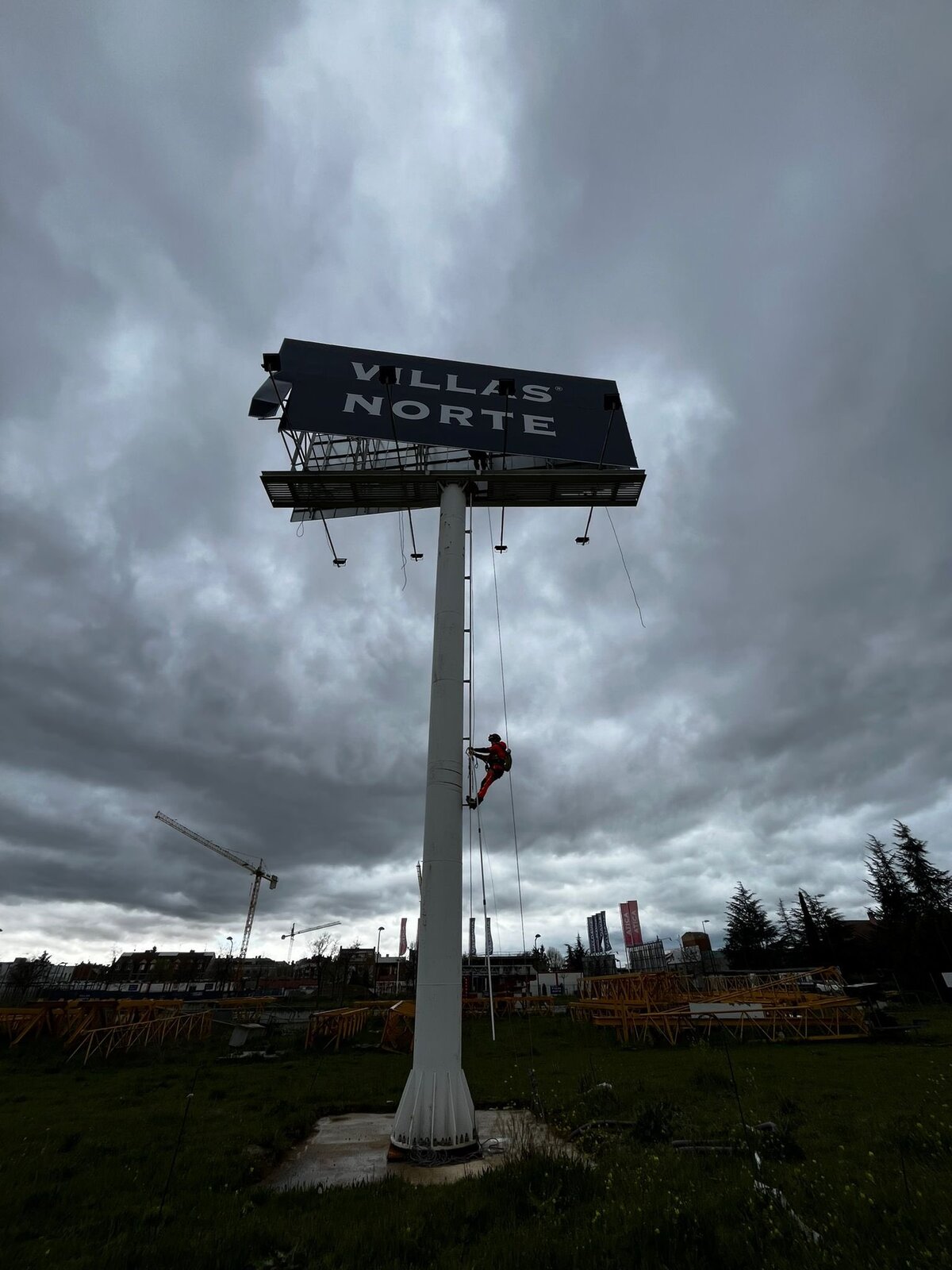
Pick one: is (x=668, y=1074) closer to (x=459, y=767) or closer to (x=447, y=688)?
(x=459, y=767)

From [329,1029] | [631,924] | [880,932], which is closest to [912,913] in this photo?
[880,932]

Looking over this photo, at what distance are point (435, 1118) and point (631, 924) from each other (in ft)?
257

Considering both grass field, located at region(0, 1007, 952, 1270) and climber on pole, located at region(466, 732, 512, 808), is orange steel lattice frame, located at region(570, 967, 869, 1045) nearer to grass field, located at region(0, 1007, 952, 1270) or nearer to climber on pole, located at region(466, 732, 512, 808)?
grass field, located at region(0, 1007, 952, 1270)

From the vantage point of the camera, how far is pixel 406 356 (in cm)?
1667

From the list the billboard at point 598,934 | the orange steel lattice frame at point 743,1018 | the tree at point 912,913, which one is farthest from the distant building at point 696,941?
the orange steel lattice frame at point 743,1018

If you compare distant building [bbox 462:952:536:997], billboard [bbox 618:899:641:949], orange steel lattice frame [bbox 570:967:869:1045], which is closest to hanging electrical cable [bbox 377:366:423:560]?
orange steel lattice frame [bbox 570:967:869:1045]

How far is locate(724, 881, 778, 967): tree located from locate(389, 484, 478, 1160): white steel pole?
235ft

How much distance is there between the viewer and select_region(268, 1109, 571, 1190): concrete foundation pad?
8.15m

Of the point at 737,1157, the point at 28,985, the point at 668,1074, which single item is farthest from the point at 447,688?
the point at 28,985

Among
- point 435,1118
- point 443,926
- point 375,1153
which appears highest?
point 443,926

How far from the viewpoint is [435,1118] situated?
920 centimetres

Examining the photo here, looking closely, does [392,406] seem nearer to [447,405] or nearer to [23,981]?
[447,405]

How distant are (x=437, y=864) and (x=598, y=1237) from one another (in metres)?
5.88

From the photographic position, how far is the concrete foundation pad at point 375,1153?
26.7ft
